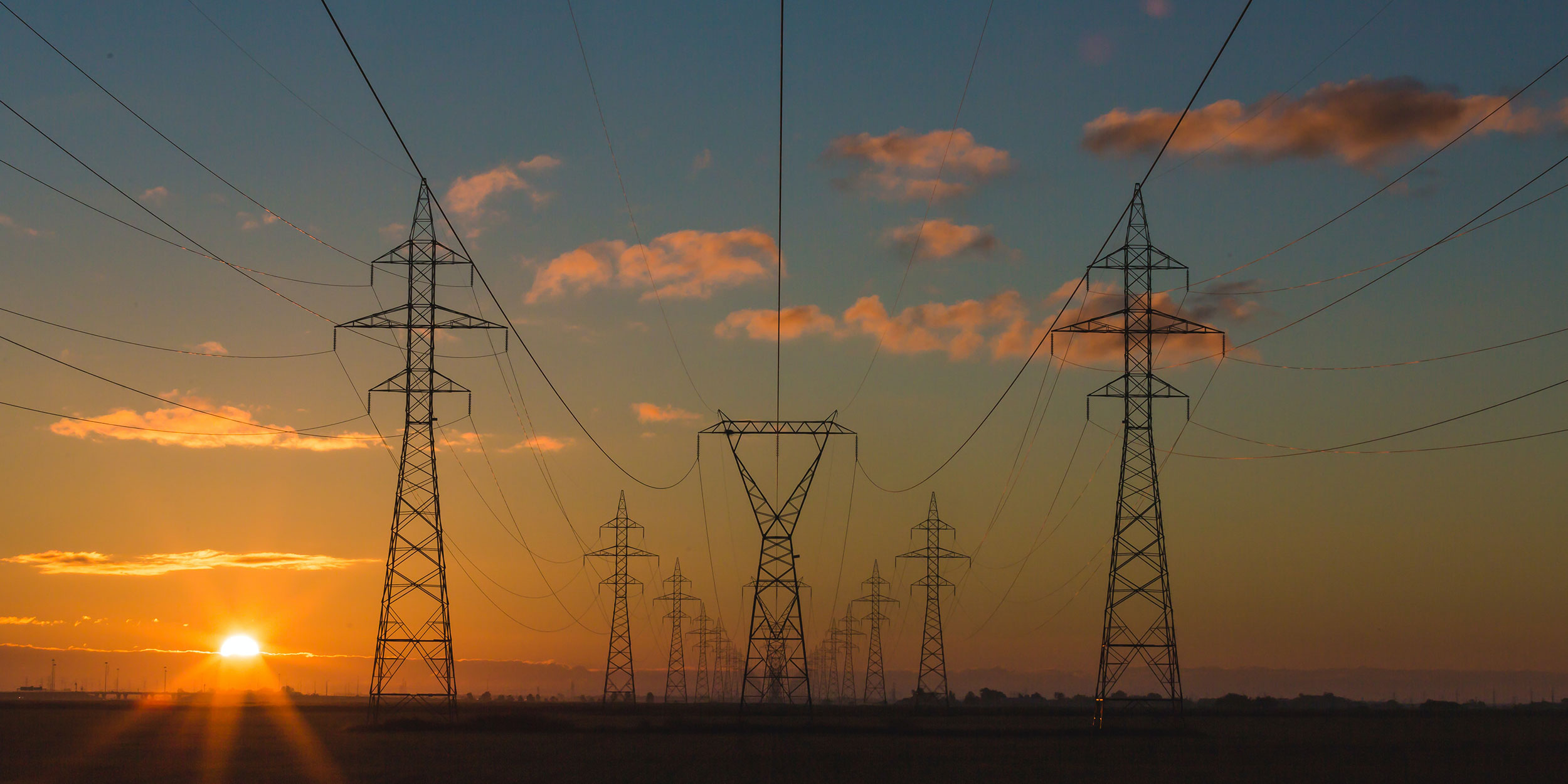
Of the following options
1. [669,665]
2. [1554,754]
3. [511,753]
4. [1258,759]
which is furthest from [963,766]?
[669,665]

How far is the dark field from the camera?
42.2m

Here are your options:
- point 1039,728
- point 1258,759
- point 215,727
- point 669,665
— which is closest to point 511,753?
point 1258,759

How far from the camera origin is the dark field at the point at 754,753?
42.2m

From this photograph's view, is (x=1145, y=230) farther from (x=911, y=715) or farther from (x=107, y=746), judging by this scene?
(x=911, y=715)

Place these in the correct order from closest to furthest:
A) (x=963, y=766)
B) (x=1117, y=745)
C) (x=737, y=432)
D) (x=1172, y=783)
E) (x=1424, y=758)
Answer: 1. (x=1172, y=783)
2. (x=963, y=766)
3. (x=1424, y=758)
4. (x=1117, y=745)
5. (x=737, y=432)

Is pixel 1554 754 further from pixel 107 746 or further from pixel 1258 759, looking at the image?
pixel 107 746

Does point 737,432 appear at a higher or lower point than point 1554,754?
higher

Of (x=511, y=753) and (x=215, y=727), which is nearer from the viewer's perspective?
(x=511, y=753)

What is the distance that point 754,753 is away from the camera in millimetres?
54625

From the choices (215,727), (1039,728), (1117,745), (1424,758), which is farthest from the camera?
(215,727)

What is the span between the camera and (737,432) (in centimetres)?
6644

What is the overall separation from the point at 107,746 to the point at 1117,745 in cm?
4516

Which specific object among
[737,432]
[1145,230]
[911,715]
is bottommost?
[911,715]

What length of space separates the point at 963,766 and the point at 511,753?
17306 millimetres
